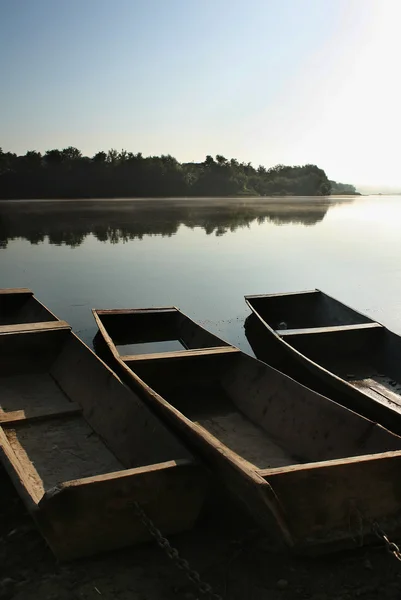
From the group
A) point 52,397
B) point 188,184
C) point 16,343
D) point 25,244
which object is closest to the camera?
point 52,397

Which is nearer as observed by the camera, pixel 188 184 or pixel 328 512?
pixel 328 512

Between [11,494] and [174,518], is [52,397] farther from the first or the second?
[174,518]

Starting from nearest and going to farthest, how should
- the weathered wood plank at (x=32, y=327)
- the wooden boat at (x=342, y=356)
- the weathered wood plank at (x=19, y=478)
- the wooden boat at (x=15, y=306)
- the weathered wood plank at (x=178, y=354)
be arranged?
1. the weathered wood plank at (x=19, y=478)
2. the wooden boat at (x=342, y=356)
3. the weathered wood plank at (x=178, y=354)
4. the weathered wood plank at (x=32, y=327)
5. the wooden boat at (x=15, y=306)

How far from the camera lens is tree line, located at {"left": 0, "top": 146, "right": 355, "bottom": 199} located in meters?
70.8

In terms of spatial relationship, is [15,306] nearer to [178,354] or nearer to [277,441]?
[178,354]

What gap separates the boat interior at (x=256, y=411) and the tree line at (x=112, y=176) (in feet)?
222

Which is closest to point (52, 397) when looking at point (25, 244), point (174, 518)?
point (174, 518)

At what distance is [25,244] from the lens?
2480 centimetres

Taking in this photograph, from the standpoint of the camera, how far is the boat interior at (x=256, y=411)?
4802mm

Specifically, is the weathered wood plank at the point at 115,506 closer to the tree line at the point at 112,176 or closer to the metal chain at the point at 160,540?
the metal chain at the point at 160,540

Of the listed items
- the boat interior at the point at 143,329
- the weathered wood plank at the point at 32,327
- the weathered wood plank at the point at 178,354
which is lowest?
the boat interior at the point at 143,329

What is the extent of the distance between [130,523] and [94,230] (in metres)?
29.1

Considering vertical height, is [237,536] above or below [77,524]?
below

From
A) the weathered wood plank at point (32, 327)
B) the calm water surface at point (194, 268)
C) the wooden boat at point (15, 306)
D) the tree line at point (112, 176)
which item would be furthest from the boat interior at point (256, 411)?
the tree line at point (112, 176)
